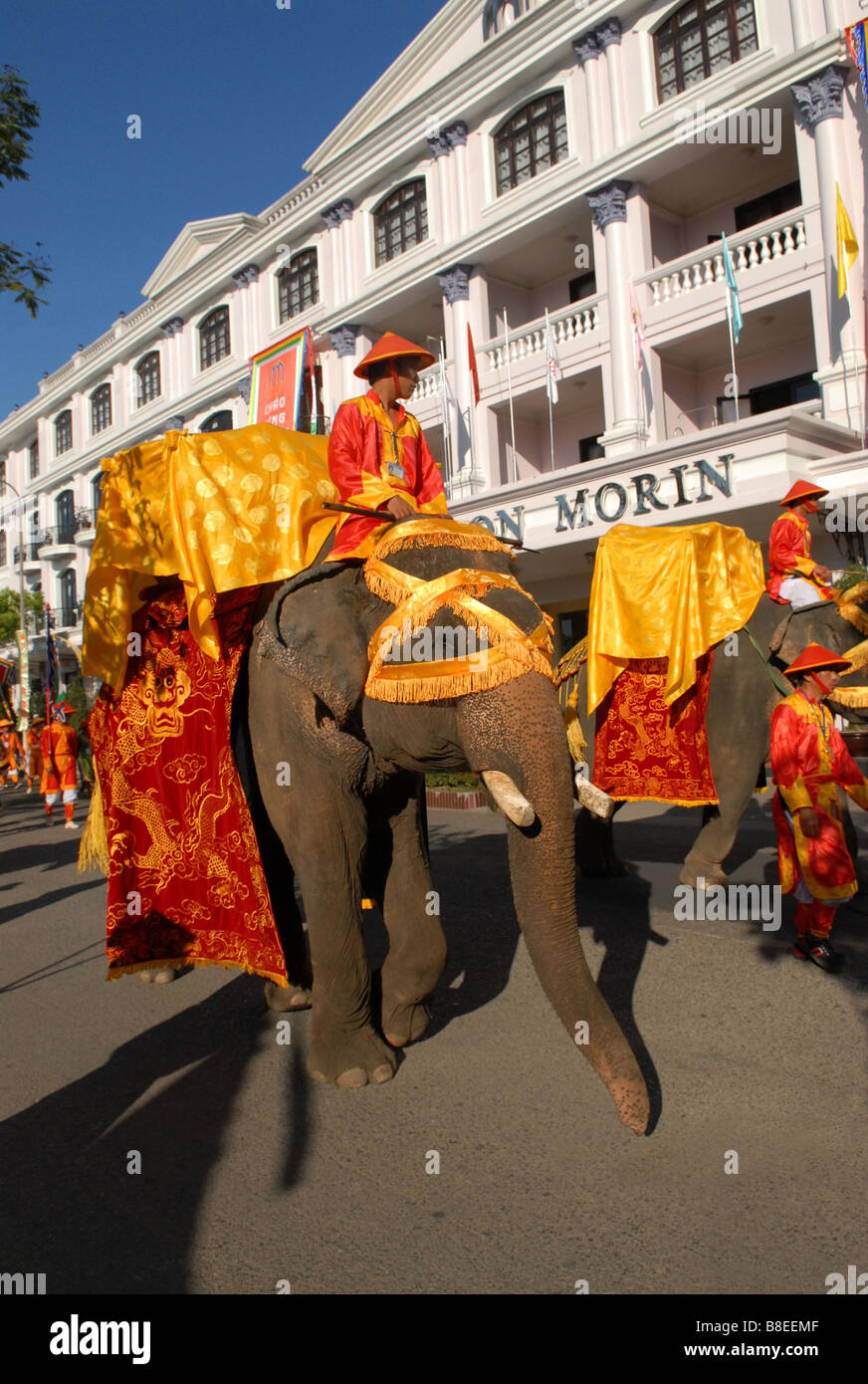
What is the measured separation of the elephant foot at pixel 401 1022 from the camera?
3939 mm

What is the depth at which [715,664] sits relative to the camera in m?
6.30

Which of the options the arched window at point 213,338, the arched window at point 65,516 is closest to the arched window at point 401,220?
the arched window at point 213,338

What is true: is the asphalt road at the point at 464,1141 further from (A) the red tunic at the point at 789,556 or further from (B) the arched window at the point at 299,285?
(B) the arched window at the point at 299,285

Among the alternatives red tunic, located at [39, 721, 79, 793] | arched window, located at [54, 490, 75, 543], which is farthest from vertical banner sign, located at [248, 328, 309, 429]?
arched window, located at [54, 490, 75, 543]

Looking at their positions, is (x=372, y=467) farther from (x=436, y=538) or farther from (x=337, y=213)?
(x=337, y=213)

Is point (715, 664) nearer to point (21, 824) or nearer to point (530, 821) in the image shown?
point (530, 821)

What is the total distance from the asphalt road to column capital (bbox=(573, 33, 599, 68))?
18.6 metres

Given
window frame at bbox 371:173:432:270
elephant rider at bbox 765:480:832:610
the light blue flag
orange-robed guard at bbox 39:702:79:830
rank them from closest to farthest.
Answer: elephant rider at bbox 765:480:832:610
orange-robed guard at bbox 39:702:79:830
the light blue flag
window frame at bbox 371:173:432:270

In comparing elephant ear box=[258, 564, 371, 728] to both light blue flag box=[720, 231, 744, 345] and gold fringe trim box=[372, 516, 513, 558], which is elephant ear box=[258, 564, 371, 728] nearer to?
gold fringe trim box=[372, 516, 513, 558]

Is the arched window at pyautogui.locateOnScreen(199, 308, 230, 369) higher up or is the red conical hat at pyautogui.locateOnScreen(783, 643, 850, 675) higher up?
the arched window at pyautogui.locateOnScreen(199, 308, 230, 369)

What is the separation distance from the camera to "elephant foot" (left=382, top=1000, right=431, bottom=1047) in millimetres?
3939

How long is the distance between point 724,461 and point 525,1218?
13448mm
